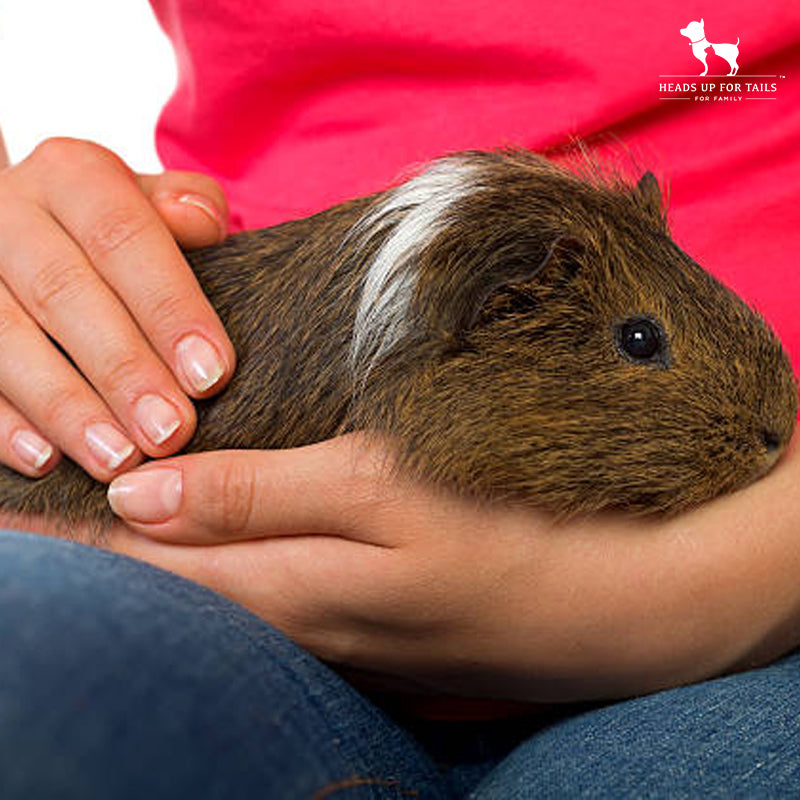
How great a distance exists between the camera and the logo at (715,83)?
154cm

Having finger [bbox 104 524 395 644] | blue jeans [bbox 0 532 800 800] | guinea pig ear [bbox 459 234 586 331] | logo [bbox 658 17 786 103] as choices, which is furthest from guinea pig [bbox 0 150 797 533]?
logo [bbox 658 17 786 103]

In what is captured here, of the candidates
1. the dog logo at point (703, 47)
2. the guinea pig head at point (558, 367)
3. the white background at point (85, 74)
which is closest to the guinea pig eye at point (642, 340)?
the guinea pig head at point (558, 367)

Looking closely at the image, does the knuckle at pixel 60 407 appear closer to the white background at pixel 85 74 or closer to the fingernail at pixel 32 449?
the fingernail at pixel 32 449

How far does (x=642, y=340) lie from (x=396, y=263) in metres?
→ 0.28

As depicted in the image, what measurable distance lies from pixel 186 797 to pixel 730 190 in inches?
45.3

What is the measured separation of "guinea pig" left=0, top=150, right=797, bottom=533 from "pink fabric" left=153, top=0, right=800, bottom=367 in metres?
0.32

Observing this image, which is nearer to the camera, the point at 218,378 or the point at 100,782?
the point at 100,782

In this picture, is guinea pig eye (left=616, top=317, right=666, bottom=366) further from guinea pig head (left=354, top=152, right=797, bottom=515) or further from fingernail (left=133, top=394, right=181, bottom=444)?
fingernail (left=133, top=394, right=181, bottom=444)

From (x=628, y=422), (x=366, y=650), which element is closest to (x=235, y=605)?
(x=366, y=650)

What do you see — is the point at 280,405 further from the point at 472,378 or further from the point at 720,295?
the point at 720,295

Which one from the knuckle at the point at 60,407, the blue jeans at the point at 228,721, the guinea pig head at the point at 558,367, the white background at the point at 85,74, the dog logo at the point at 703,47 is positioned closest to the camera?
the blue jeans at the point at 228,721

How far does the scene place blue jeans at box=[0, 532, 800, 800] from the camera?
0.79 metres

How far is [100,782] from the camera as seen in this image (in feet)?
2.53

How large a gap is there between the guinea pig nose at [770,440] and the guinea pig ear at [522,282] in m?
0.27
